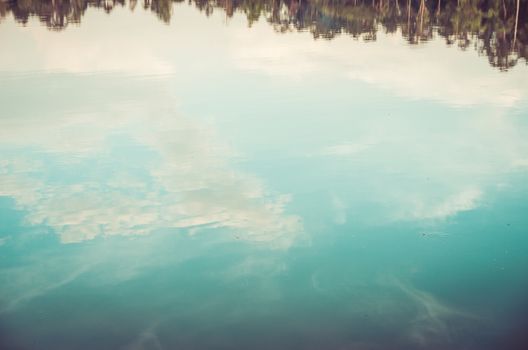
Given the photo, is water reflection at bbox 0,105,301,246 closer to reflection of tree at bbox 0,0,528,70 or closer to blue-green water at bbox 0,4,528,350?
A: blue-green water at bbox 0,4,528,350

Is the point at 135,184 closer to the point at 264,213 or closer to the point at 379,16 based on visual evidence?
the point at 264,213

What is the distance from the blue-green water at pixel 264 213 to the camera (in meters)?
14.8

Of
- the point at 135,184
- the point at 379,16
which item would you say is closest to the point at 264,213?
the point at 135,184

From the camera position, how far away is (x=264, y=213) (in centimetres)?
2073

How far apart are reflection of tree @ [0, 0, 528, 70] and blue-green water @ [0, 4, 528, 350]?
18534mm

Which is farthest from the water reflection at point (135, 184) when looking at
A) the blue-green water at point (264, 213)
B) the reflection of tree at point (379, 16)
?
the reflection of tree at point (379, 16)

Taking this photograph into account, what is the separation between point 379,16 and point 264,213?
7901 centimetres

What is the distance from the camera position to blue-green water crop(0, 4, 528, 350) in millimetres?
14750

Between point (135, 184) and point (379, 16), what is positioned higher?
point (379, 16)

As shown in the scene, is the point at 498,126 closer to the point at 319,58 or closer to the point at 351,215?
the point at 351,215

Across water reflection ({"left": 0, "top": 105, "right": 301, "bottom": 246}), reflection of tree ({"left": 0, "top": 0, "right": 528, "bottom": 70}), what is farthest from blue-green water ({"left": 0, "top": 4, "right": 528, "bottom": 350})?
reflection of tree ({"left": 0, "top": 0, "right": 528, "bottom": 70})

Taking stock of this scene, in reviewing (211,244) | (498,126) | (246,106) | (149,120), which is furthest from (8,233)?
(498,126)

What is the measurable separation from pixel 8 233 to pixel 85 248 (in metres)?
2.65

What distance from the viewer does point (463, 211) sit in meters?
20.4
